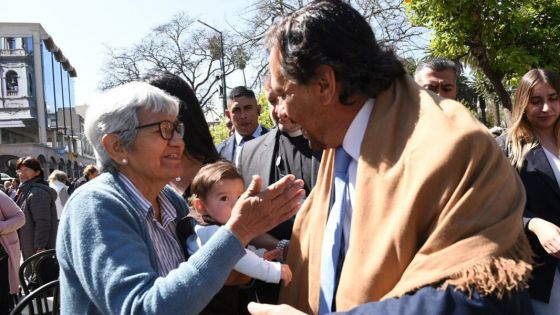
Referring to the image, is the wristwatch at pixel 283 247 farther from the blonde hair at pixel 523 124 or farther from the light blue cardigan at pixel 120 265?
the blonde hair at pixel 523 124

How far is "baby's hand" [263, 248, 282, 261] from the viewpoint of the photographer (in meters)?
2.32

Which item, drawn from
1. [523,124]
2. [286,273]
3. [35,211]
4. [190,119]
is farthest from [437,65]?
[35,211]

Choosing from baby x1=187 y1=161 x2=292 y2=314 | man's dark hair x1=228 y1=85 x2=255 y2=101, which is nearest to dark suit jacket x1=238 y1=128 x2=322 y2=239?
baby x1=187 y1=161 x2=292 y2=314

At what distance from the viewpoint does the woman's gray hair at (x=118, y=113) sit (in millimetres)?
1983

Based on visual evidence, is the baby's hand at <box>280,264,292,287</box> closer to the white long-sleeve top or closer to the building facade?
the white long-sleeve top

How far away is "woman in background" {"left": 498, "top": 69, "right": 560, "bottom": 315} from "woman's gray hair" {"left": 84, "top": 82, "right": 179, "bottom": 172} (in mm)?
2012

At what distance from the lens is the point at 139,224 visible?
74.0 inches

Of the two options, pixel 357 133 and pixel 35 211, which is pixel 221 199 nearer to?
pixel 357 133

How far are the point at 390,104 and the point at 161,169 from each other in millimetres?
864

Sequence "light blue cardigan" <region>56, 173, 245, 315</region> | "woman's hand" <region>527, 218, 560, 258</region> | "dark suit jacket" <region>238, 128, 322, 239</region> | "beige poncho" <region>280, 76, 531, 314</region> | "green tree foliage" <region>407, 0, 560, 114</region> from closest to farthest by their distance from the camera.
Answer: "beige poncho" <region>280, 76, 531, 314</region>
"light blue cardigan" <region>56, 173, 245, 315</region>
"woman's hand" <region>527, 218, 560, 258</region>
"dark suit jacket" <region>238, 128, 322, 239</region>
"green tree foliage" <region>407, 0, 560, 114</region>

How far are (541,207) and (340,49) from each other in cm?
198

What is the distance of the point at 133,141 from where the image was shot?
6.53 ft

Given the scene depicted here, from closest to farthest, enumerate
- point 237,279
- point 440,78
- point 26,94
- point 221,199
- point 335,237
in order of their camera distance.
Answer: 1. point 335,237
2. point 237,279
3. point 221,199
4. point 440,78
5. point 26,94

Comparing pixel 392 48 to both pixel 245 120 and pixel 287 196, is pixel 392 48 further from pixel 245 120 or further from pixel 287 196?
pixel 245 120
